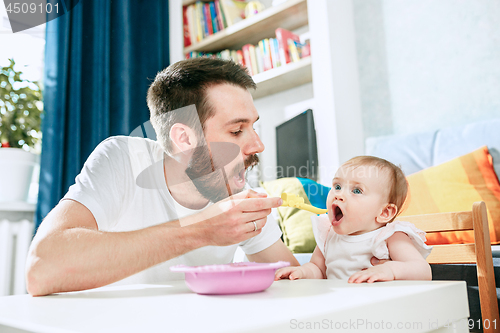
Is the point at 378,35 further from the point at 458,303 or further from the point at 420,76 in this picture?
the point at 458,303

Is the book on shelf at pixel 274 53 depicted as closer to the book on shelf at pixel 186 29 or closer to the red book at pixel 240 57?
the red book at pixel 240 57

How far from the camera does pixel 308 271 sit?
0.85 m

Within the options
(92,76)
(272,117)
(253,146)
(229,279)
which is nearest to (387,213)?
(253,146)

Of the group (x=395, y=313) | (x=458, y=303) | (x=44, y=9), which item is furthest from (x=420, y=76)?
(x=44, y=9)

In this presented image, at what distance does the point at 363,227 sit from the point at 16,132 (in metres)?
1.78

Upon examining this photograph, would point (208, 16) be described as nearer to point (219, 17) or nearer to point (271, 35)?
point (219, 17)

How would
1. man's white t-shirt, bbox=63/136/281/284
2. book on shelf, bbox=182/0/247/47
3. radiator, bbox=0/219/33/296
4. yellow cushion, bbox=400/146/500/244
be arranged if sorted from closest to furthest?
1. man's white t-shirt, bbox=63/136/281/284
2. yellow cushion, bbox=400/146/500/244
3. radiator, bbox=0/219/33/296
4. book on shelf, bbox=182/0/247/47

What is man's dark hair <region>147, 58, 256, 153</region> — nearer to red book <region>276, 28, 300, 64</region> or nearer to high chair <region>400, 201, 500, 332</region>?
high chair <region>400, 201, 500, 332</region>

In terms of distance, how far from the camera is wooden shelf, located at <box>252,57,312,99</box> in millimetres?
2133

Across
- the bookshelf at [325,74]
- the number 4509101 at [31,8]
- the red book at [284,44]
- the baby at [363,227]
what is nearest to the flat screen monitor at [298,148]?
the bookshelf at [325,74]

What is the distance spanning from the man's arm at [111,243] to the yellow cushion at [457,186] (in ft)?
2.99

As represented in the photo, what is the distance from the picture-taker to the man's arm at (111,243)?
0.64m

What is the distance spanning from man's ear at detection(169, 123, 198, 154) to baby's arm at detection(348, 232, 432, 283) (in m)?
0.62

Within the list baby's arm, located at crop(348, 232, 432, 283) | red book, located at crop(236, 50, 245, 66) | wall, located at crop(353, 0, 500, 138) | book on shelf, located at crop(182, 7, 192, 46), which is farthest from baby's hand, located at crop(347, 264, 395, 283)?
book on shelf, located at crop(182, 7, 192, 46)
